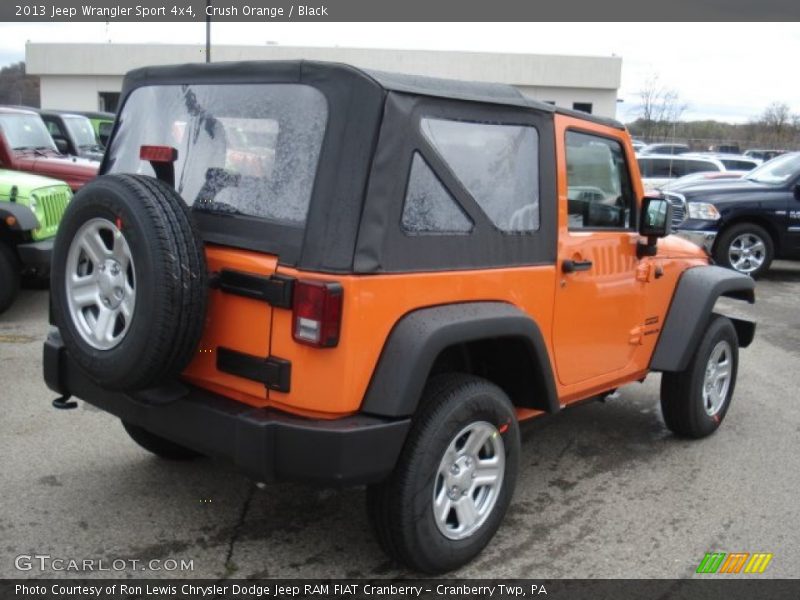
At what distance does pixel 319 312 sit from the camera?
2.91 meters

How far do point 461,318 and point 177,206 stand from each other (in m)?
1.16

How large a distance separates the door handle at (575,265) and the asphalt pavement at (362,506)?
121 centimetres

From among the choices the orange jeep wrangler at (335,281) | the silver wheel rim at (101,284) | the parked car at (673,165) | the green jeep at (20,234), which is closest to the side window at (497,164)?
the orange jeep wrangler at (335,281)

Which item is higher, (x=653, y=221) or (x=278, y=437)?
(x=653, y=221)

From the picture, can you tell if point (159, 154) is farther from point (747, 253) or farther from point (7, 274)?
point (747, 253)

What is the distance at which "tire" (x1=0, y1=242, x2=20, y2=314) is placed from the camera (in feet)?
24.7

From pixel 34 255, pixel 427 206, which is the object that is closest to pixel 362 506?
pixel 427 206

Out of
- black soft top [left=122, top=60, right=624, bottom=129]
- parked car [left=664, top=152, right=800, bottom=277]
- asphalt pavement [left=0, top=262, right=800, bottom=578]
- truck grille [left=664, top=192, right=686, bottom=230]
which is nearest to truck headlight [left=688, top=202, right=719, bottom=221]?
parked car [left=664, top=152, right=800, bottom=277]

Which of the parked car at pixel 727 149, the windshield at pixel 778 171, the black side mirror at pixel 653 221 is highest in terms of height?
the parked car at pixel 727 149

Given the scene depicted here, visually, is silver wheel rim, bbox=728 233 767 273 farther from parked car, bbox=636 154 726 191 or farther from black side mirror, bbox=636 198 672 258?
black side mirror, bbox=636 198 672 258

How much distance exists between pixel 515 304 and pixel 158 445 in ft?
6.80

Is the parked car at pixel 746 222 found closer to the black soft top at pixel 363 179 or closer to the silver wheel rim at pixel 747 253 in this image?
the silver wheel rim at pixel 747 253

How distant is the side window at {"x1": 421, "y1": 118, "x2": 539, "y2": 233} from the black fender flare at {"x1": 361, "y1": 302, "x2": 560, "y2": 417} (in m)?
0.51

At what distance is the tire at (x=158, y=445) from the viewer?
4.34 metres
